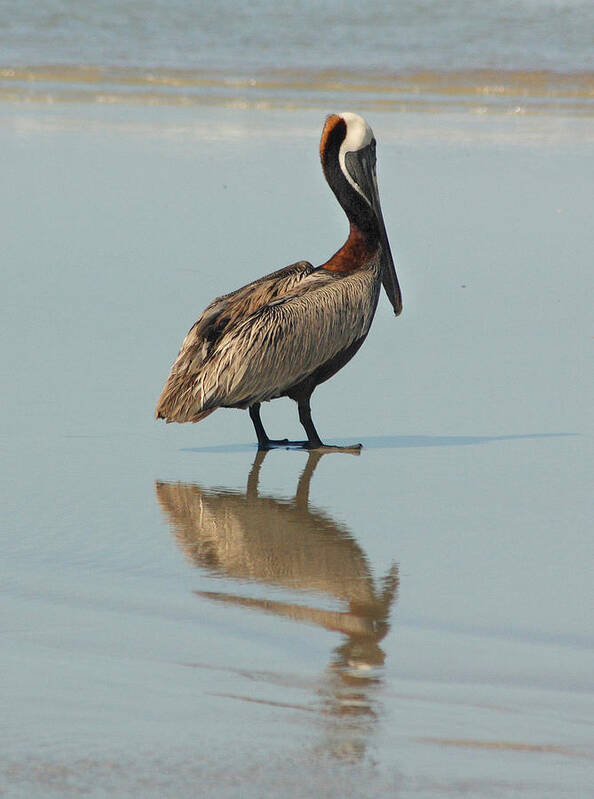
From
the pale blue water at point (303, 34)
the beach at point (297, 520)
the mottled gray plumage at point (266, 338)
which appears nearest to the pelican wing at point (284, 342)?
the mottled gray plumage at point (266, 338)

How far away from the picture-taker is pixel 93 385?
18.8 feet

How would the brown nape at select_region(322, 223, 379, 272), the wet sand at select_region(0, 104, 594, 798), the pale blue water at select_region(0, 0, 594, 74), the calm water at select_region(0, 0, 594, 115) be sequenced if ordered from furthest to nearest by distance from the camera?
the pale blue water at select_region(0, 0, 594, 74)
the calm water at select_region(0, 0, 594, 115)
the brown nape at select_region(322, 223, 379, 272)
the wet sand at select_region(0, 104, 594, 798)

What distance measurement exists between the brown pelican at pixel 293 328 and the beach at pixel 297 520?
205 millimetres

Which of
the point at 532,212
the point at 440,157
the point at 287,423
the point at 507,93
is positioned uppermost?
the point at 507,93

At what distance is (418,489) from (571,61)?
19489 mm

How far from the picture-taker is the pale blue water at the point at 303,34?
22.6 meters

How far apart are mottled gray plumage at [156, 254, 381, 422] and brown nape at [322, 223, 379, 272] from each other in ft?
0.33

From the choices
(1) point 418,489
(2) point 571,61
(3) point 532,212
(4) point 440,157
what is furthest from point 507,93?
(1) point 418,489

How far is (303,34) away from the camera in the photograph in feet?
83.7

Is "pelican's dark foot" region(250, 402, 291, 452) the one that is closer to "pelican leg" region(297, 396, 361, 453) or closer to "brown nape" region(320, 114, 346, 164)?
"pelican leg" region(297, 396, 361, 453)

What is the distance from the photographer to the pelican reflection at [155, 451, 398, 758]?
9.90 feet

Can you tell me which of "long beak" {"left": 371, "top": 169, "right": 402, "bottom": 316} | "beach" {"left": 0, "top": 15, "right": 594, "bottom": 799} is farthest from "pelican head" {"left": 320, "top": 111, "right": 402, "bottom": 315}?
"beach" {"left": 0, "top": 15, "right": 594, "bottom": 799}

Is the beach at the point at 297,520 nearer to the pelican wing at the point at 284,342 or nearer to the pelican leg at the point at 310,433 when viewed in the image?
the pelican leg at the point at 310,433

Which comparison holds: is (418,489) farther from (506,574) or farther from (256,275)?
(256,275)
